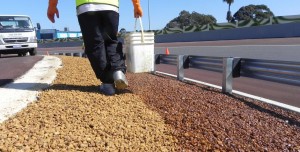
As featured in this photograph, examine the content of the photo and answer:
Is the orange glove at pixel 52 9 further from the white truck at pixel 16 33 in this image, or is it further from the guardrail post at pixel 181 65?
the white truck at pixel 16 33

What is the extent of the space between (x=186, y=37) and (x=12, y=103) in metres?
38.7

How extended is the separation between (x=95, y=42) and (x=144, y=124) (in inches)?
70.0

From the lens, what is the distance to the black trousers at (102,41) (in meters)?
4.69

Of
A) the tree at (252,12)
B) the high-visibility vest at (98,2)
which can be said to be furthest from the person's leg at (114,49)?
the tree at (252,12)

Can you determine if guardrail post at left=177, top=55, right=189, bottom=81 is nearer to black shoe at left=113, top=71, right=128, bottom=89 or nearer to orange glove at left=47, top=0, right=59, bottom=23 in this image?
black shoe at left=113, top=71, right=128, bottom=89

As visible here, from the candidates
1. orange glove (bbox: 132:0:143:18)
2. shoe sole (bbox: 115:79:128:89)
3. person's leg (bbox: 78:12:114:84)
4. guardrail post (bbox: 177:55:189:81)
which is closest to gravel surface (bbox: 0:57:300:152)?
shoe sole (bbox: 115:79:128:89)

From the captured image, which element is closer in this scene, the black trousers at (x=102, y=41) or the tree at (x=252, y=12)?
the black trousers at (x=102, y=41)

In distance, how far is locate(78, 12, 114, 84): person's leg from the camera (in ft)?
15.4

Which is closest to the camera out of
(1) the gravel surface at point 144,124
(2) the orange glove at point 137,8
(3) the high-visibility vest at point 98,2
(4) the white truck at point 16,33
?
(1) the gravel surface at point 144,124

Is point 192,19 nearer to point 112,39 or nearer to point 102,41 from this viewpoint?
point 112,39

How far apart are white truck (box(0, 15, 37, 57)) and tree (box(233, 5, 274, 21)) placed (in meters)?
55.4

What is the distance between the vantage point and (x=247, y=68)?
5684mm

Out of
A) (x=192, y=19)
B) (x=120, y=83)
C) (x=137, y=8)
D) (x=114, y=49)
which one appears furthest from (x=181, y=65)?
(x=192, y=19)

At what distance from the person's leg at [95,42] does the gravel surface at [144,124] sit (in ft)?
1.13
